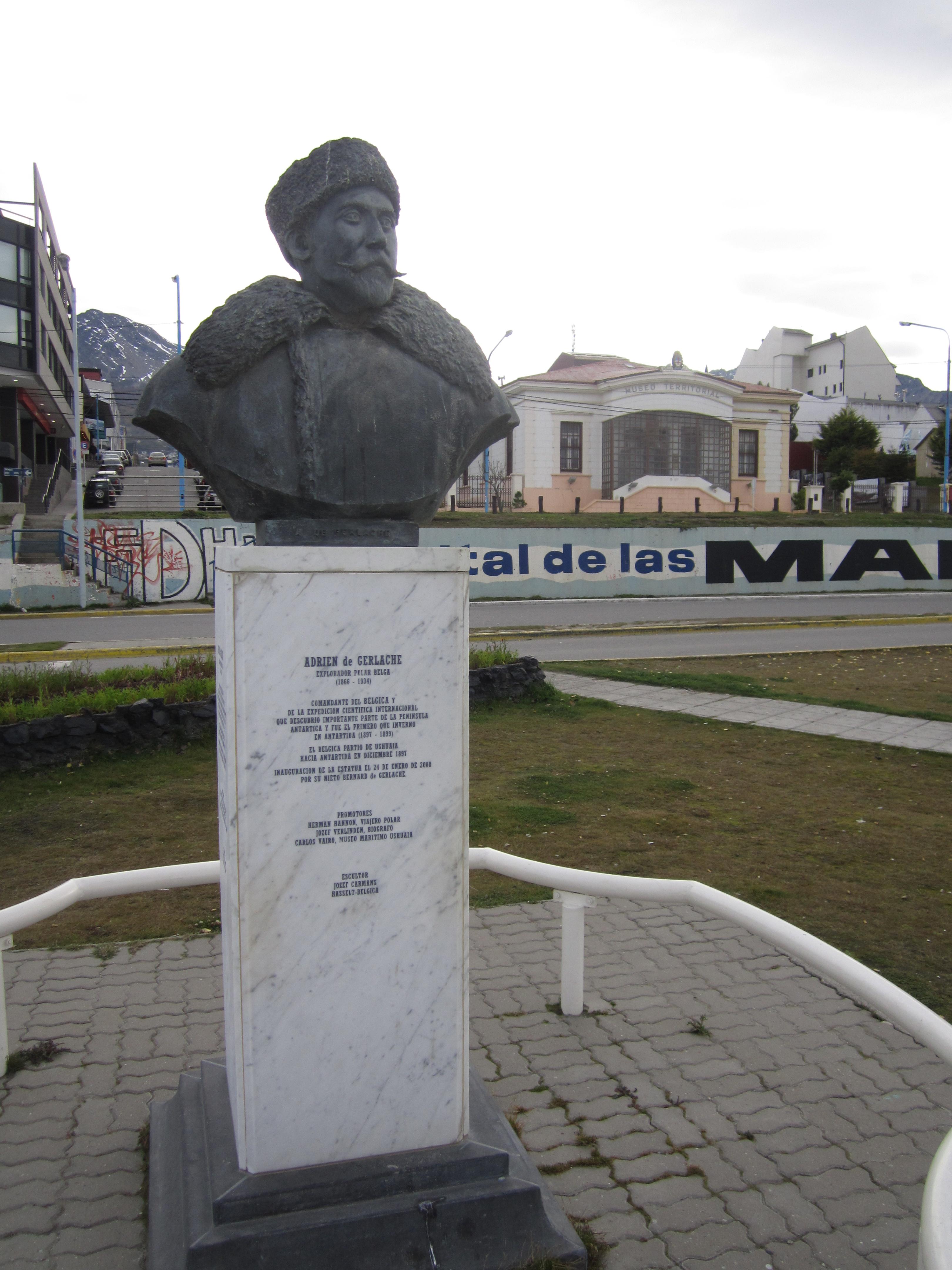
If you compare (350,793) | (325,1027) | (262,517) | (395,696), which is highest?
(262,517)

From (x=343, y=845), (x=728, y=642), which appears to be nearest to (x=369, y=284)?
(x=343, y=845)

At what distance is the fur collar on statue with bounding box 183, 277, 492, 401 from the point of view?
2906 mm

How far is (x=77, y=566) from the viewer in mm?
22547

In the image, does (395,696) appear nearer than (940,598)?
Yes

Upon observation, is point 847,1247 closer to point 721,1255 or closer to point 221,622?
point 721,1255

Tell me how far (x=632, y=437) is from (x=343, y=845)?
40.8 m

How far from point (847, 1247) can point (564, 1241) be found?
2.71 ft

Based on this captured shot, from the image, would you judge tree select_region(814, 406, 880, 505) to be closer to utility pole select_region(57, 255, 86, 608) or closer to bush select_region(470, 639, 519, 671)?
utility pole select_region(57, 255, 86, 608)

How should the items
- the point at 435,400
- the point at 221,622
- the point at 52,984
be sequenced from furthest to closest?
1. the point at 52,984
2. the point at 435,400
3. the point at 221,622

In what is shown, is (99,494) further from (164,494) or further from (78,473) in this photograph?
(78,473)

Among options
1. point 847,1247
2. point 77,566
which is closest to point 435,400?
point 847,1247

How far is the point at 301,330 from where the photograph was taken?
9.74ft

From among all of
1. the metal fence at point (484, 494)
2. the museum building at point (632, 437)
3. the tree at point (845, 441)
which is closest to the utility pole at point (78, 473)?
the metal fence at point (484, 494)

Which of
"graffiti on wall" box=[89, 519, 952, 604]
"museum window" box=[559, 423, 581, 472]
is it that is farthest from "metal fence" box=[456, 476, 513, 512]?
"graffiti on wall" box=[89, 519, 952, 604]
